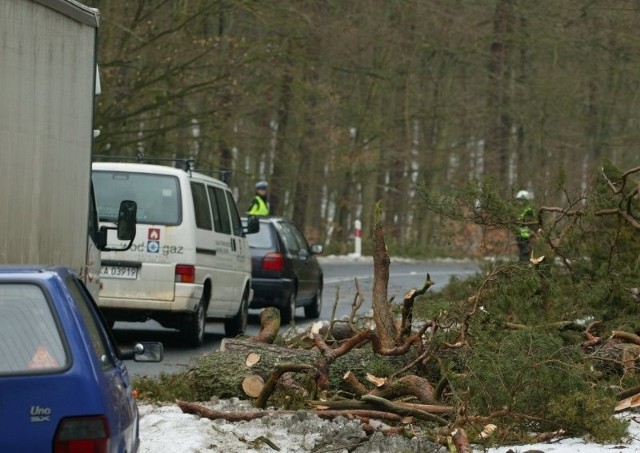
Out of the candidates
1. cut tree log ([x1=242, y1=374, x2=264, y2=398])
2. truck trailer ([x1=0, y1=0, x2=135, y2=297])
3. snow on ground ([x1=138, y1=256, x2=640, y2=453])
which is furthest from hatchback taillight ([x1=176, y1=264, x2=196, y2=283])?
snow on ground ([x1=138, y1=256, x2=640, y2=453])

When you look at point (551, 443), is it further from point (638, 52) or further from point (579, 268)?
point (638, 52)

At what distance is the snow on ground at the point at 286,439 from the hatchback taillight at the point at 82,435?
11.1ft

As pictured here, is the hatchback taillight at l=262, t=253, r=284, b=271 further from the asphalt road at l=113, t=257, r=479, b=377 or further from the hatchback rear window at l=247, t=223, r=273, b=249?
the asphalt road at l=113, t=257, r=479, b=377

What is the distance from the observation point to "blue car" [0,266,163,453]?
5.20 m

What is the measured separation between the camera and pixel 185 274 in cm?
1599

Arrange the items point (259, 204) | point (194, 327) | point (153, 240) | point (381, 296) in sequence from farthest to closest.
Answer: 1. point (259, 204)
2. point (194, 327)
3. point (153, 240)
4. point (381, 296)

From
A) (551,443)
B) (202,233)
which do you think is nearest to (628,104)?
(202,233)

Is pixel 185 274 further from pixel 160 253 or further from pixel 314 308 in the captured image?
pixel 314 308

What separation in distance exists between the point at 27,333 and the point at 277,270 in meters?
15.4

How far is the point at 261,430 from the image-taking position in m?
9.30

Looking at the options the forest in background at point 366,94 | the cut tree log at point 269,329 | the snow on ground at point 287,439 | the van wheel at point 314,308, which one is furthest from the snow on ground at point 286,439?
the forest in background at point 366,94

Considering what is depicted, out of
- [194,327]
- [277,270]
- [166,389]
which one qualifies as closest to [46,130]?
[166,389]

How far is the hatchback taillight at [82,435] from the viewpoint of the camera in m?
5.20

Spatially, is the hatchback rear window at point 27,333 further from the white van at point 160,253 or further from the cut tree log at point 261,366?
the white van at point 160,253
